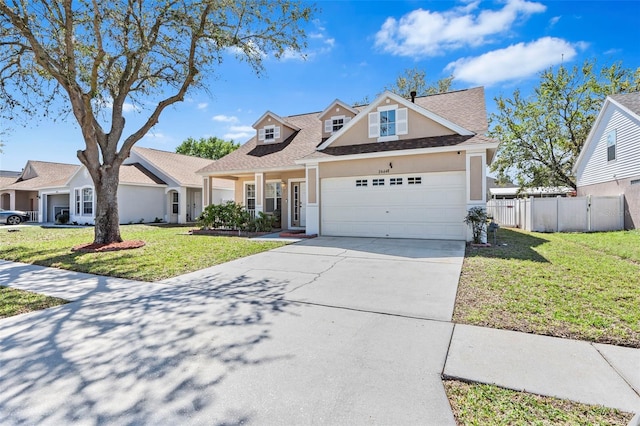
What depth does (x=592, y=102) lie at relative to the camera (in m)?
22.6

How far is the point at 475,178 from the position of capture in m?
11.0

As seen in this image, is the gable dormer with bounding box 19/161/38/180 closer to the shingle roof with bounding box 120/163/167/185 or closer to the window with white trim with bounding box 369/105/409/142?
the shingle roof with bounding box 120/163/167/185

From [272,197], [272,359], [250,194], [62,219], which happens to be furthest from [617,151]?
[62,219]

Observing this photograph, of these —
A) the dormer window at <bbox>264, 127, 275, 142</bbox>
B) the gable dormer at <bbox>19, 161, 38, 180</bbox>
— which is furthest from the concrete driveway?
the gable dormer at <bbox>19, 161, 38, 180</bbox>

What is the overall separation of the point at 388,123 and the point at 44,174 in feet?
108

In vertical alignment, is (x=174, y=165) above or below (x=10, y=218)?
above

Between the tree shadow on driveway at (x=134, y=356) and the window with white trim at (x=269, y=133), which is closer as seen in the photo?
the tree shadow on driveway at (x=134, y=356)

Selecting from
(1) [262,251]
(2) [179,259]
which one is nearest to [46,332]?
(2) [179,259]

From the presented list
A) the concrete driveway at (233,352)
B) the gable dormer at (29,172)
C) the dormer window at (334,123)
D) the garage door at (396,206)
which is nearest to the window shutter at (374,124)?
the garage door at (396,206)

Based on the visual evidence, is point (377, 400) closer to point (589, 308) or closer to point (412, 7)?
point (589, 308)

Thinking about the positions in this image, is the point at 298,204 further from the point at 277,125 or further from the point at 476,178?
the point at 476,178

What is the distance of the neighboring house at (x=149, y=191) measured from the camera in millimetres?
21855

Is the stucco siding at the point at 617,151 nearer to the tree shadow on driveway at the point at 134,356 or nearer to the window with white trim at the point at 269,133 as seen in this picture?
the window with white trim at the point at 269,133

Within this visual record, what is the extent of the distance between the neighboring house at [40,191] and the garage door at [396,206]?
870 inches
